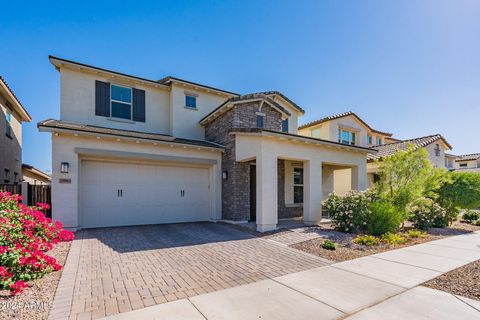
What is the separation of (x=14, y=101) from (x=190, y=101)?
10449 mm

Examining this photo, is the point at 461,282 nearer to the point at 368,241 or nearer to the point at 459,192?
the point at 368,241

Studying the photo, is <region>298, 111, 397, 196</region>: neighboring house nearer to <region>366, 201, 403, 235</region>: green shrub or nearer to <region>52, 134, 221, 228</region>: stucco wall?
<region>366, 201, 403, 235</region>: green shrub

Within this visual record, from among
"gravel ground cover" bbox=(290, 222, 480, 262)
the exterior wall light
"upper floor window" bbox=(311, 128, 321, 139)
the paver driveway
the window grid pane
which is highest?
the window grid pane

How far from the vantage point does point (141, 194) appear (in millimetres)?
10875

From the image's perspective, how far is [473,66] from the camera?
33.7 feet

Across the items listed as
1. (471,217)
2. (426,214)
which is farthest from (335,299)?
(471,217)

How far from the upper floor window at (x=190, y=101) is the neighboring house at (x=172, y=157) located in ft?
0.19

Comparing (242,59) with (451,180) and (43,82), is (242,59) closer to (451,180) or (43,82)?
(43,82)

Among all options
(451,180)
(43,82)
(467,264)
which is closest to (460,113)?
(451,180)

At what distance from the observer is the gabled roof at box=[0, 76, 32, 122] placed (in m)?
12.3

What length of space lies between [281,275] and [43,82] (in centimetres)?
1519

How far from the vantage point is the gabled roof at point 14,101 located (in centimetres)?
1233

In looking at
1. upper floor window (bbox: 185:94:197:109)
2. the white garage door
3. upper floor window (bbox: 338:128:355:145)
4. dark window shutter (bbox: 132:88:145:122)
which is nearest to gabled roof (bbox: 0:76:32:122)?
dark window shutter (bbox: 132:88:145:122)

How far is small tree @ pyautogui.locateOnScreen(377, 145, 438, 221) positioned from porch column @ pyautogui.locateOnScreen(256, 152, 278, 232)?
509cm
